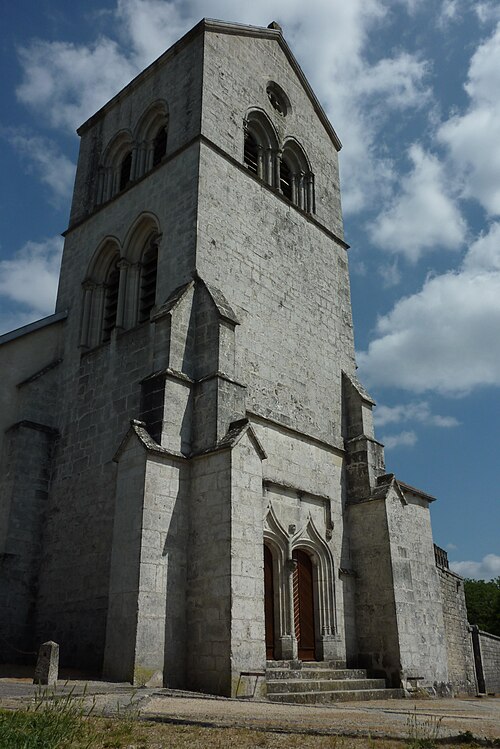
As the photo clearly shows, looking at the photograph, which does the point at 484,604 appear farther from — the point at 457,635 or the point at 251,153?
the point at 251,153

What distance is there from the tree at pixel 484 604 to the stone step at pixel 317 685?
45937mm

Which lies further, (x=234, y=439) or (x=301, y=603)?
(x=301, y=603)

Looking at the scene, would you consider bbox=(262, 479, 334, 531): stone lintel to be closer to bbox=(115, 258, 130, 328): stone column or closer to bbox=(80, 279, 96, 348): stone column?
bbox=(115, 258, 130, 328): stone column

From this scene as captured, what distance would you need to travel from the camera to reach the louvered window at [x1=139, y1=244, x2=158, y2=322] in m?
15.5

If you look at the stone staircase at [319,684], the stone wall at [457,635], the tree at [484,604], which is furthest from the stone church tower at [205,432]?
the tree at [484,604]

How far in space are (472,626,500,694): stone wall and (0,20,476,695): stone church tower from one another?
5865 mm

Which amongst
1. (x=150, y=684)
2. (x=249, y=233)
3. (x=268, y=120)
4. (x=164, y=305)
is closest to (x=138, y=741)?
(x=150, y=684)

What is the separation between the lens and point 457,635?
61.7 feet

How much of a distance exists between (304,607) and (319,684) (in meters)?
2.81

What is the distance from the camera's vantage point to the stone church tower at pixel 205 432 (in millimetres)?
10977

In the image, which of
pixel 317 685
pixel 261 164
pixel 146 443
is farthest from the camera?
pixel 261 164

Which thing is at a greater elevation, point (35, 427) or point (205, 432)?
point (35, 427)

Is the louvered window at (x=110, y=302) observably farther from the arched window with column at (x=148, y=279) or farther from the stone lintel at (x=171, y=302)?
the stone lintel at (x=171, y=302)

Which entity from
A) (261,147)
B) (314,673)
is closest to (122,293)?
(261,147)
